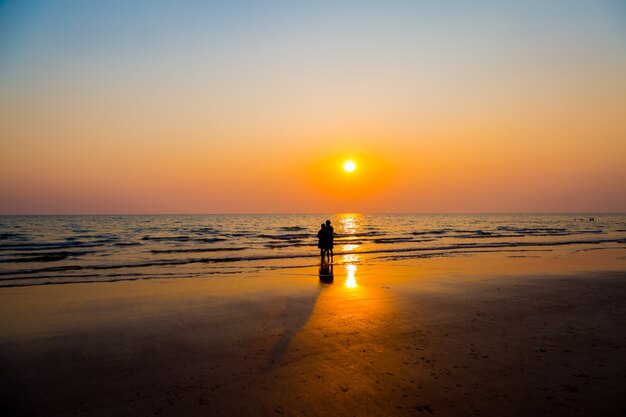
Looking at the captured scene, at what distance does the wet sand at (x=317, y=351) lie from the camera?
5.30 m

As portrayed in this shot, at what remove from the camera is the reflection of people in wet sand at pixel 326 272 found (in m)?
16.7

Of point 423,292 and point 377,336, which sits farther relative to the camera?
point 423,292

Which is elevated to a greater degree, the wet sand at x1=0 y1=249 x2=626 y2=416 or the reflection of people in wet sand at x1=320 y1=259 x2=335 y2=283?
the wet sand at x1=0 y1=249 x2=626 y2=416

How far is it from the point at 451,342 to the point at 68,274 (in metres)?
18.3

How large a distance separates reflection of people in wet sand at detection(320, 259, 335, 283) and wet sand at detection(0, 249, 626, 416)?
264cm

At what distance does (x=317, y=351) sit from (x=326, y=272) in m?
11.7

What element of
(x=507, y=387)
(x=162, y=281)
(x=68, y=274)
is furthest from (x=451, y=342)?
A: (x=68, y=274)

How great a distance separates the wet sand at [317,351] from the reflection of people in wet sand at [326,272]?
264 cm

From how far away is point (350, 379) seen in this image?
600 cm

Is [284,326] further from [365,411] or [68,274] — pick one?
[68,274]

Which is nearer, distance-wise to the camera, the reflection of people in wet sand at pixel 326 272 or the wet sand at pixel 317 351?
the wet sand at pixel 317 351

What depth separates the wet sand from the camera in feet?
17.4

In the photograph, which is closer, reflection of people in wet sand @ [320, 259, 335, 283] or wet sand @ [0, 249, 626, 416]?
wet sand @ [0, 249, 626, 416]

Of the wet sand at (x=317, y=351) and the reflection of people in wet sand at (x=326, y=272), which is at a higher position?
the wet sand at (x=317, y=351)
